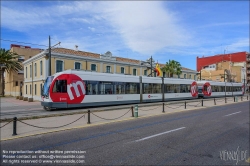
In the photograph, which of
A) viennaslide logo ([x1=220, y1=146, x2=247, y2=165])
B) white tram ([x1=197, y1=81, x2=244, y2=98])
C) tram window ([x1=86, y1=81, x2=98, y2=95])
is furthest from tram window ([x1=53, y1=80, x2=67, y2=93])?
white tram ([x1=197, y1=81, x2=244, y2=98])

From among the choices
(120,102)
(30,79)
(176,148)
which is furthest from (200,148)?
(30,79)

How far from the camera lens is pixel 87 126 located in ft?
31.0

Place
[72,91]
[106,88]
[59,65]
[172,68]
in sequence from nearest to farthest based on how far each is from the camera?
1. [72,91]
2. [106,88]
3. [59,65]
4. [172,68]

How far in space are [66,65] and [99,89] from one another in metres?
14.0

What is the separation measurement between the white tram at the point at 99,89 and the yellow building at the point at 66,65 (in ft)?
30.3

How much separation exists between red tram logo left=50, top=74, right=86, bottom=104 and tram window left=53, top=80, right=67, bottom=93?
0.24 m

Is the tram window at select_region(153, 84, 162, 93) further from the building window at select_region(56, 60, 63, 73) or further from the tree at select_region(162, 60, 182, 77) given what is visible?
the tree at select_region(162, 60, 182, 77)

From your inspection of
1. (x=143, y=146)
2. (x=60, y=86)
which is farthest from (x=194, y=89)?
(x=143, y=146)

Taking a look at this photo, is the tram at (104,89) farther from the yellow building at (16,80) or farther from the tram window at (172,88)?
the yellow building at (16,80)

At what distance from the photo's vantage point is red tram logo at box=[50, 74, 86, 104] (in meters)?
15.9

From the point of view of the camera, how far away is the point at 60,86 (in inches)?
630

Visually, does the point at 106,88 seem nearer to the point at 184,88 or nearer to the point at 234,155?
→ the point at 234,155

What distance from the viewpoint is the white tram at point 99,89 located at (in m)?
16.0

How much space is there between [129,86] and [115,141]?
14.9 m
